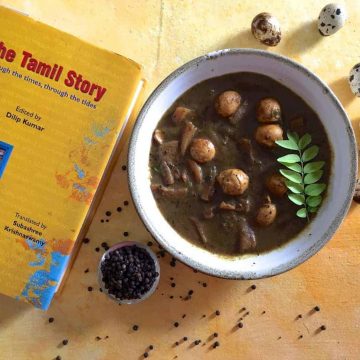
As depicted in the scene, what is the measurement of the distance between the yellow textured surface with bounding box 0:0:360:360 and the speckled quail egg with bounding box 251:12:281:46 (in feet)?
0.17

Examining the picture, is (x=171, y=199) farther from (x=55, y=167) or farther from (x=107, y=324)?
(x=107, y=324)

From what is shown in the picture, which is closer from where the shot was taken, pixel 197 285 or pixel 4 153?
pixel 4 153

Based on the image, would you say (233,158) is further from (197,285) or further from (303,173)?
(197,285)

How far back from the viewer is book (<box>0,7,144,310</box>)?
1701mm

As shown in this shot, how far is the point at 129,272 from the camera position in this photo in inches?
70.4

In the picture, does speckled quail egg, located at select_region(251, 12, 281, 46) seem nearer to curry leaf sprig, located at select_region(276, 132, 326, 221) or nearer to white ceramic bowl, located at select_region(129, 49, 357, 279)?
white ceramic bowl, located at select_region(129, 49, 357, 279)

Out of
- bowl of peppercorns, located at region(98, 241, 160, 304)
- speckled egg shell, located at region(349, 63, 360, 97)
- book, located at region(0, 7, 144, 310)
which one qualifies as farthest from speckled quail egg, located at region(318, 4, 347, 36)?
bowl of peppercorns, located at region(98, 241, 160, 304)

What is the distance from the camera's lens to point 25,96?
171 centimetres

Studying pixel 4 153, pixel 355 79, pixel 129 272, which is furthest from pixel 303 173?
A: pixel 4 153

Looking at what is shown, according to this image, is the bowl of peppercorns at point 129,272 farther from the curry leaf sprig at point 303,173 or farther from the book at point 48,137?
the curry leaf sprig at point 303,173

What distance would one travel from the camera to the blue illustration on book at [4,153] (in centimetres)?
172

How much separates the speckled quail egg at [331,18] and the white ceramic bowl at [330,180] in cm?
27

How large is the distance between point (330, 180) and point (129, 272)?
70 centimetres

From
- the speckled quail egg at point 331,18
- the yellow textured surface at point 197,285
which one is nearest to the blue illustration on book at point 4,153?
the yellow textured surface at point 197,285
